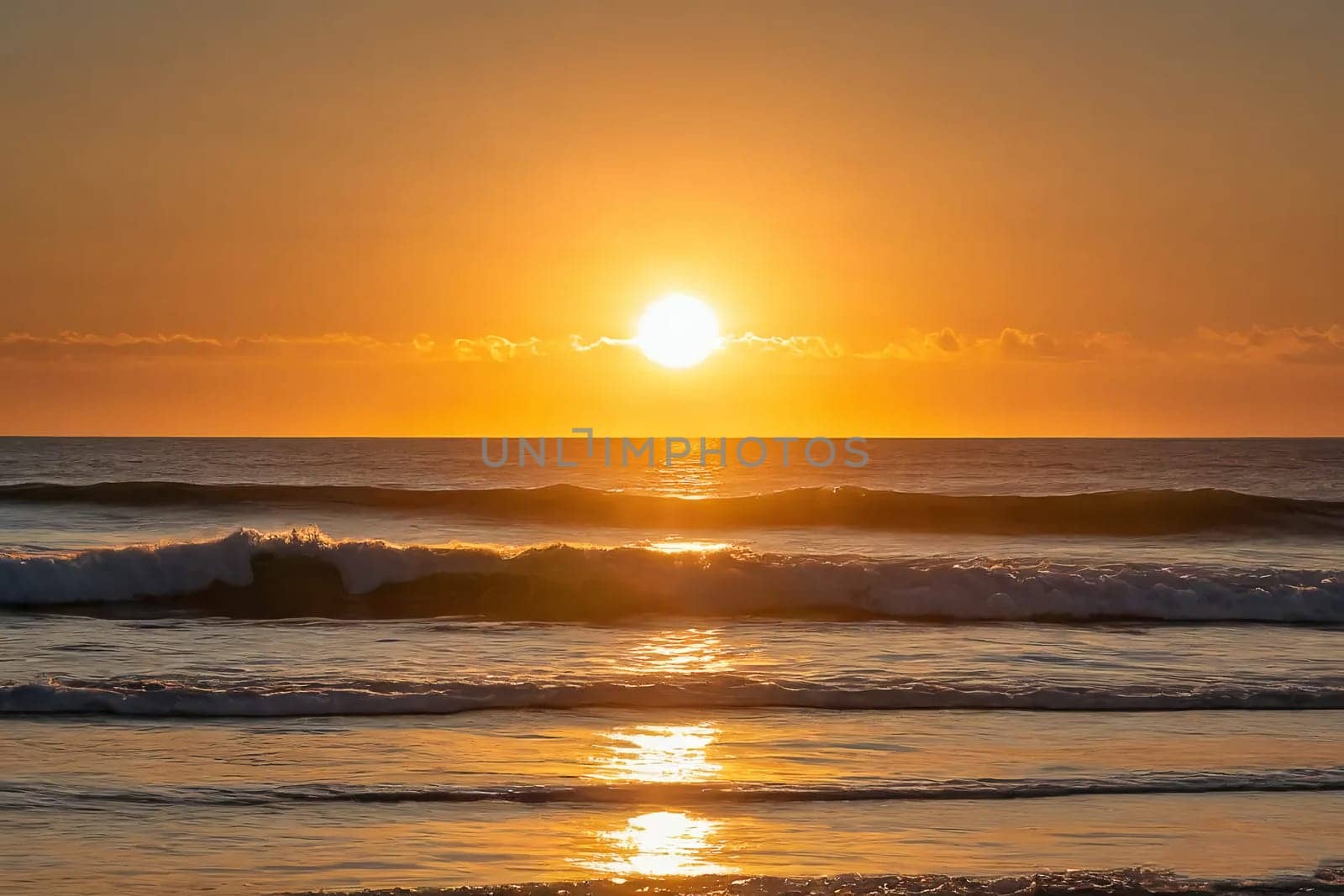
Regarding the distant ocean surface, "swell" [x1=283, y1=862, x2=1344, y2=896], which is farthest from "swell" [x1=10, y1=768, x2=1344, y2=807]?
"swell" [x1=283, y1=862, x2=1344, y2=896]

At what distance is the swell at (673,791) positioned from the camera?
7516 millimetres

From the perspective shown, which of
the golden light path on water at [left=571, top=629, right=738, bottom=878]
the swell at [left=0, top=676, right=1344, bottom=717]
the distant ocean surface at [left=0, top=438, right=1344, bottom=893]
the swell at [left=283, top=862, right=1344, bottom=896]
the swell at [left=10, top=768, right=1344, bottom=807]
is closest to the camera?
the swell at [left=283, top=862, right=1344, bottom=896]

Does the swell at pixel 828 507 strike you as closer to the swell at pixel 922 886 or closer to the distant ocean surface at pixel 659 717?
the distant ocean surface at pixel 659 717

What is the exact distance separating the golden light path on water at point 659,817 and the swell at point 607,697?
94 centimetres

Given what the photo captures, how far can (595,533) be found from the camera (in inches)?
1128

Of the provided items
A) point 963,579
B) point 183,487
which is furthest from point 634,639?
point 183,487

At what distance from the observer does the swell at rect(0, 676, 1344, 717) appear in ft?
32.6

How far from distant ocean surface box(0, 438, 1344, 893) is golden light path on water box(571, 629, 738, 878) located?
28mm

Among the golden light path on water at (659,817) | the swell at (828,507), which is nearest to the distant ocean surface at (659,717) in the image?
the golden light path on water at (659,817)

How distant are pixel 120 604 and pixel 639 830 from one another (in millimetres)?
12155

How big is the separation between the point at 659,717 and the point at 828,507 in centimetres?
2207

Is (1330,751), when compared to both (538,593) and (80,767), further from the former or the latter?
(538,593)

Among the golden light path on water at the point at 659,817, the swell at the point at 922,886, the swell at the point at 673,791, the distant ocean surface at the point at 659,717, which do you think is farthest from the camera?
the swell at the point at 673,791

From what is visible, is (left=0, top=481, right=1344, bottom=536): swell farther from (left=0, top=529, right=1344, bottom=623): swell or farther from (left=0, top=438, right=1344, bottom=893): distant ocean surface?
(left=0, top=529, right=1344, bottom=623): swell
